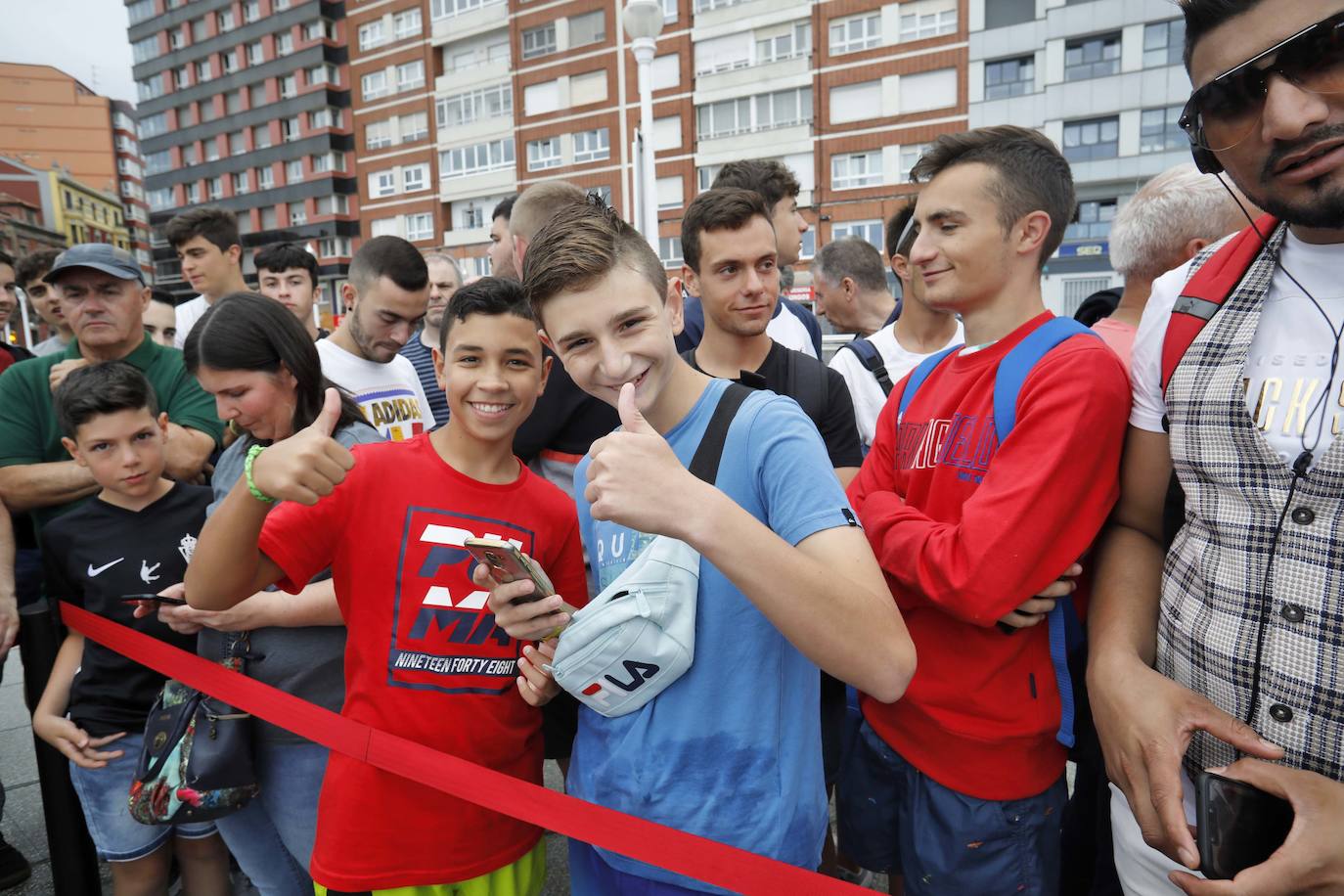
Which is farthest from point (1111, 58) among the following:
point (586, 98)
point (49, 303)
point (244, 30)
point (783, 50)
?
point (244, 30)

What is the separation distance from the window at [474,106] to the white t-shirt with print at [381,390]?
35464 millimetres

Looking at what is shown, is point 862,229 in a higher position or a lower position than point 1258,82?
higher

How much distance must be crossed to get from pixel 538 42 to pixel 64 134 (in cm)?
4289

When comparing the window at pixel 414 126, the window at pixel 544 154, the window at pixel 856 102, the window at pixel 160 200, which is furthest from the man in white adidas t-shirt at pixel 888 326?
the window at pixel 160 200

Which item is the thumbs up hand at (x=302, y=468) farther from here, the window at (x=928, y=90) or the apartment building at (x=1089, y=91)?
the window at (x=928, y=90)

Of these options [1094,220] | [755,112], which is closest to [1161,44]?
[1094,220]

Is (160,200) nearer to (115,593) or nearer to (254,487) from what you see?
(115,593)

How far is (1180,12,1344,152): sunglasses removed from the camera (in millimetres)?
1108

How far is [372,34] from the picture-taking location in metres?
39.6

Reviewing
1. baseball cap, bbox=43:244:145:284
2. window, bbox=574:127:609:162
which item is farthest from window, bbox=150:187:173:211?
baseball cap, bbox=43:244:145:284

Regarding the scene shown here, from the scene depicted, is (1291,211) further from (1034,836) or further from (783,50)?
(783,50)

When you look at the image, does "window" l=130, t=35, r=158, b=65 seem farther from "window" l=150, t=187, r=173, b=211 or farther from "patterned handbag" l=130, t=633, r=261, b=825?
"patterned handbag" l=130, t=633, r=261, b=825

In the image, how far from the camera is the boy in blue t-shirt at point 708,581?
121cm

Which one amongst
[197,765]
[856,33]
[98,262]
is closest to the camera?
[197,765]
